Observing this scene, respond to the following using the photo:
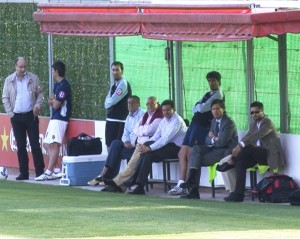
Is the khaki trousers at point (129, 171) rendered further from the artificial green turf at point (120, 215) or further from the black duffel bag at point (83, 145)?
the black duffel bag at point (83, 145)

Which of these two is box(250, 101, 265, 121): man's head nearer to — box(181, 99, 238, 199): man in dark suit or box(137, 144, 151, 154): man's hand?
box(181, 99, 238, 199): man in dark suit

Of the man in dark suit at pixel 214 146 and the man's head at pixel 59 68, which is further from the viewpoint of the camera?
the man's head at pixel 59 68

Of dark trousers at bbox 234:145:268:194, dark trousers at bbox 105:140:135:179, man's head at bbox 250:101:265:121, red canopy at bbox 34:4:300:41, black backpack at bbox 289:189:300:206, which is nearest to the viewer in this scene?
red canopy at bbox 34:4:300:41

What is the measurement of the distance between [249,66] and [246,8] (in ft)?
8.04

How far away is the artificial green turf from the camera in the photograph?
14578 millimetres

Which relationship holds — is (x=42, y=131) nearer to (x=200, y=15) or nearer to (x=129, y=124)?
(x=129, y=124)

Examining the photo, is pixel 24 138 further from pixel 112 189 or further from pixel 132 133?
pixel 112 189

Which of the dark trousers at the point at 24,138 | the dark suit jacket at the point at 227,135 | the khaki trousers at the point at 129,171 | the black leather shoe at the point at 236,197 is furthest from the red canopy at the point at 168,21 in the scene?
the black leather shoe at the point at 236,197

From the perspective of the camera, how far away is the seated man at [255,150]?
18688 millimetres

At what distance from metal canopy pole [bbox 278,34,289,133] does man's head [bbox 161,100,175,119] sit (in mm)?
1685

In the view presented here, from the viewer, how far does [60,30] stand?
2102 centimetres

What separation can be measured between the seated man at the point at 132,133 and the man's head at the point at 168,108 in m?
0.36

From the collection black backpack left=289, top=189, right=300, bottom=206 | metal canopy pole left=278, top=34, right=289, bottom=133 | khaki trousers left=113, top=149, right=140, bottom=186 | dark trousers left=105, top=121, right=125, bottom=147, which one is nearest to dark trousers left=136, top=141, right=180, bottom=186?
khaki trousers left=113, top=149, right=140, bottom=186

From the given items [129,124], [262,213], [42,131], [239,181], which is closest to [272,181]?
[239,181]
